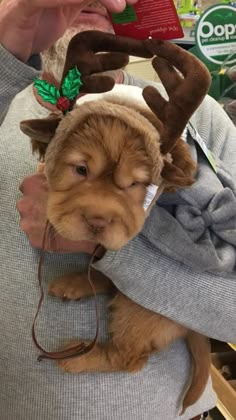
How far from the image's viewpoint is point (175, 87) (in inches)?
25.8

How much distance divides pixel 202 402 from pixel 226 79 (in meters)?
1.39

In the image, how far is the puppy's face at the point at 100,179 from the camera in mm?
676

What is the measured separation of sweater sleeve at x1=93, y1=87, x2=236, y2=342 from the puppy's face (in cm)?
9

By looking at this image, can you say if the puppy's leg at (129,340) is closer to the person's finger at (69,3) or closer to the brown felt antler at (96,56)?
the brown felt antler at (96,56)

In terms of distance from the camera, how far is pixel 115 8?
0.61m

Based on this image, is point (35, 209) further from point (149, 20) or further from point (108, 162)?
point (149, 20)

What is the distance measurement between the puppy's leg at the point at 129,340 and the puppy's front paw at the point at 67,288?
71 mm

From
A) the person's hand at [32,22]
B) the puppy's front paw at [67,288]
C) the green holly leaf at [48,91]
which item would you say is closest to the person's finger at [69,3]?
the person's hand at [32,22]

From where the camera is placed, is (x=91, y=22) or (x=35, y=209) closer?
(x=35, y=209)

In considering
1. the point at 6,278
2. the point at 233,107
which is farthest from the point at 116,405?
the point at 233,107

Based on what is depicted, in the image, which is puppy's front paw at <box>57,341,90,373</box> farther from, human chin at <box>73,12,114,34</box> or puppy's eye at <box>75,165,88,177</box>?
human chin at <box>73,12,114,34</box>

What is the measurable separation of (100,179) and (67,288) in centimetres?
25

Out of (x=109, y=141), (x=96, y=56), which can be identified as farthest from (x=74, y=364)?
(x=96, y=56)

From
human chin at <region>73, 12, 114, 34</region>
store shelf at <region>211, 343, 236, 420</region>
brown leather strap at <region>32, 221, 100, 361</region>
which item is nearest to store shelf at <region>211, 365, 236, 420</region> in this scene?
store shelf at <region>211, 343, 236, 420</region>
